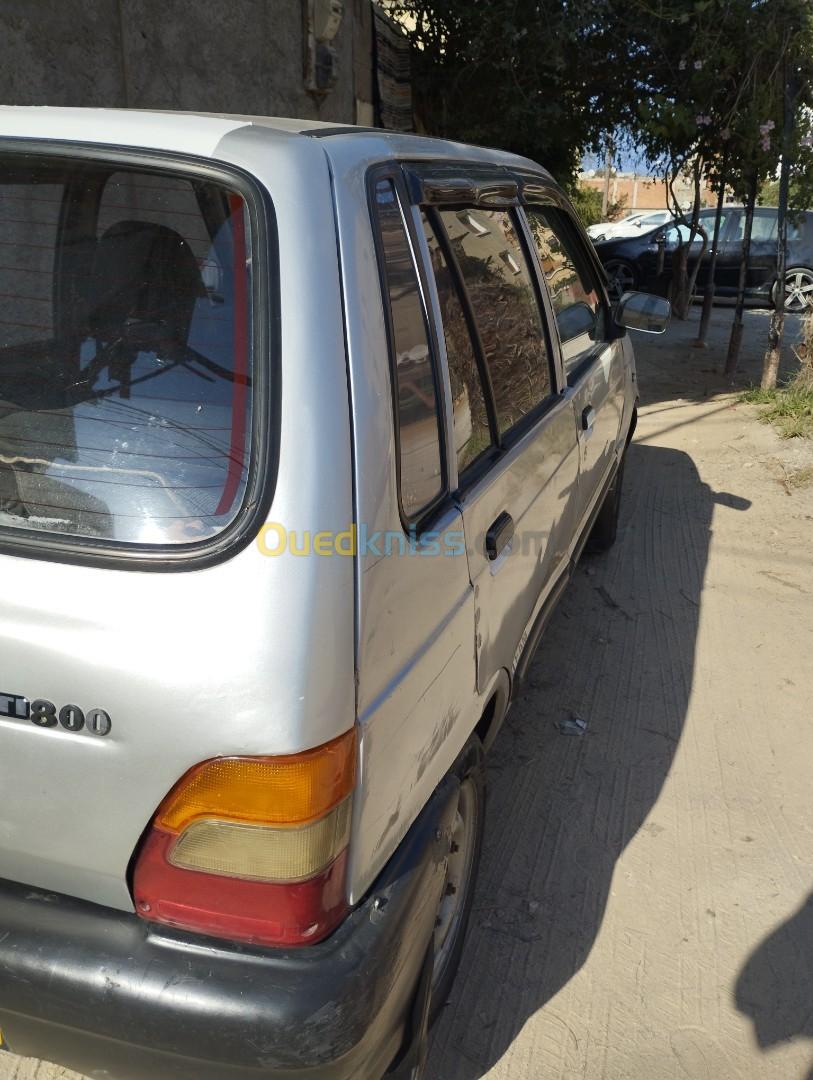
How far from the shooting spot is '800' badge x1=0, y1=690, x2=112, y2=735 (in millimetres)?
1352

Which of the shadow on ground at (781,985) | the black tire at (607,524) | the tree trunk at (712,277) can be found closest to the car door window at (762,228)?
the tree trunk at (712,277)

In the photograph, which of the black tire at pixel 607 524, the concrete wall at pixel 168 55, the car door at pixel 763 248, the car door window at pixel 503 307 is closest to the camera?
the car door window at pixel 503 307

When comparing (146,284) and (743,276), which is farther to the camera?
(743,276)

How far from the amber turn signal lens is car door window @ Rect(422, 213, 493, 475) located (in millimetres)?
819

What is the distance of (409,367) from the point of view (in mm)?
1707

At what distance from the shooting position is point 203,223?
60.7 inches

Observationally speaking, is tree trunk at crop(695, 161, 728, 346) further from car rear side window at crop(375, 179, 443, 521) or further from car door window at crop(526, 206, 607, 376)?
car rear side window at crop(375, 179, 443, 521)

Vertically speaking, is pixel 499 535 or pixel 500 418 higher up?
pixel 500 418

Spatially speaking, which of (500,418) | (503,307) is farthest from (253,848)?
(503,307)

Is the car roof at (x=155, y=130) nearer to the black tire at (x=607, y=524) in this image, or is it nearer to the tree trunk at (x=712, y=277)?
the black tire at (x=607, y=524)

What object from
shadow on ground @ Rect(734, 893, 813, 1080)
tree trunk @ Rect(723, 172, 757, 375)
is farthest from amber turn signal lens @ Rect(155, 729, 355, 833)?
tree trunk @ Rect(723, 172, 757, 375)

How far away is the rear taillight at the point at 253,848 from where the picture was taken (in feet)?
4.45

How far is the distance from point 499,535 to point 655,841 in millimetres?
1380

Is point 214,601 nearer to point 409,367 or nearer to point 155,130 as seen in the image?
point 409,367
